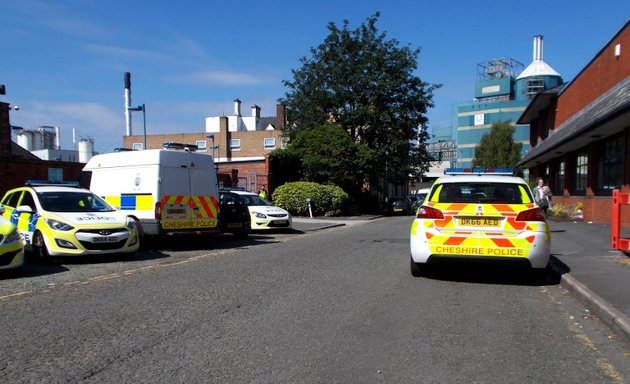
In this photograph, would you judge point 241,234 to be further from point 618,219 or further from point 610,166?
point 610,166

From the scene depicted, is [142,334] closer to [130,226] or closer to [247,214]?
[130,226]

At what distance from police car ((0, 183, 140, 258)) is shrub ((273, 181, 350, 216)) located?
16.7m

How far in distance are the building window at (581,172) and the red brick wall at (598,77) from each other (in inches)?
98.4

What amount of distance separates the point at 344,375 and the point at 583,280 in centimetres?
519

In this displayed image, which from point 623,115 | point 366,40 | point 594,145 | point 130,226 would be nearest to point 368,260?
point 130,226

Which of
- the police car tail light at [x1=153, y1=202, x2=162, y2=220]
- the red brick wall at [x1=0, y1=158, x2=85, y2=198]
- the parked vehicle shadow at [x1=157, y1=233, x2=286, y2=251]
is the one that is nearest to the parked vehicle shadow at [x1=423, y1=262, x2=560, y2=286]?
the parked vehicle shadow at [x1=157, y1=233, x2=286, y2=251]

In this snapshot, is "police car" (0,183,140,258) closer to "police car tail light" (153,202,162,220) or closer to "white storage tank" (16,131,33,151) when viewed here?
"police car tail light" (153,202,162,220)

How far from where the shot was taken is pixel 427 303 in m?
6.68

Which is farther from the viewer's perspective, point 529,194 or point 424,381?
point 529,194

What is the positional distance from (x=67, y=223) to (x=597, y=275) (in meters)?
9.46

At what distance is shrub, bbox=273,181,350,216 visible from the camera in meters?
28.0

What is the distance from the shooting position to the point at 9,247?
27.9 ft

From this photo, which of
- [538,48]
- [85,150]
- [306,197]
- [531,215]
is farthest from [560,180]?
[538,48]

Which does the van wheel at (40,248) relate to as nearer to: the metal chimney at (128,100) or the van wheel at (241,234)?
the van wheel at (241,234)
